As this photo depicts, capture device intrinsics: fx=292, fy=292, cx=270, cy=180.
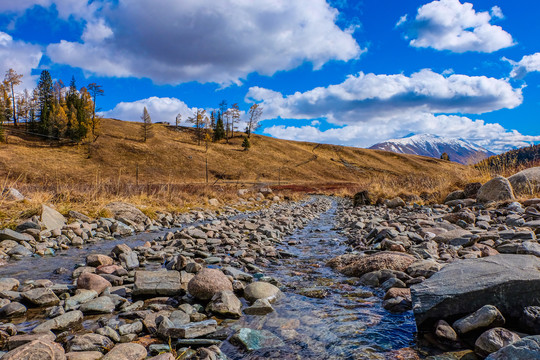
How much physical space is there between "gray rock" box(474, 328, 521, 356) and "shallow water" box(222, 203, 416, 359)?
45 cm

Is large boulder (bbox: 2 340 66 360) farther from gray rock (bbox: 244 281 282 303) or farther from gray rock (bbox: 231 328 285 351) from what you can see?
gray rock (bbox: 244 281 282 303)

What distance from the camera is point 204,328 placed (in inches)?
94.7

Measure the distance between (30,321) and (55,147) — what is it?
Result: 7392 cm

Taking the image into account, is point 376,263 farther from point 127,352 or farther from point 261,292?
point 127,352

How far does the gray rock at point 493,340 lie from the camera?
72.4 inches

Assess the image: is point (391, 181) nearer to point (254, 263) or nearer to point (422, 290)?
point (254, 263)

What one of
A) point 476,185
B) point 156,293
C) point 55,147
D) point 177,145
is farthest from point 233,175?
point 156,293

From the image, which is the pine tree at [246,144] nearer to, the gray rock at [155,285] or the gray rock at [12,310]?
the gray rock at [155,285]

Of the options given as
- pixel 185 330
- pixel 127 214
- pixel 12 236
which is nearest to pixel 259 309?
pixel 185 330

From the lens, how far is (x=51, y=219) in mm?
6836

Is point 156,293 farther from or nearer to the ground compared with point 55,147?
nearer to the ground

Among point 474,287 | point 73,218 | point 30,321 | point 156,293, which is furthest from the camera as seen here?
point 73,218

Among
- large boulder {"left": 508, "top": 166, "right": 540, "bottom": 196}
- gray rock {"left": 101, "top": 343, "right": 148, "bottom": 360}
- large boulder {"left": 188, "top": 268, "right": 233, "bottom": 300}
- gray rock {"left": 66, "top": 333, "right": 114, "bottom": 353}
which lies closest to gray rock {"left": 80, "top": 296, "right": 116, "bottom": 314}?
gray rock {"left": 66, "top": 333, "right": 114, "bottom": 353}

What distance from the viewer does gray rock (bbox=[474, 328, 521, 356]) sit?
6.03 feet
